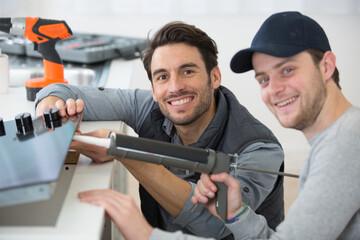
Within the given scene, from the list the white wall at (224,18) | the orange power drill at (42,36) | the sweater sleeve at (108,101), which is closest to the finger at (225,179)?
the sweater sleeve at (108,101)

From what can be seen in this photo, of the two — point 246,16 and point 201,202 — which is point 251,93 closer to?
point 246,16

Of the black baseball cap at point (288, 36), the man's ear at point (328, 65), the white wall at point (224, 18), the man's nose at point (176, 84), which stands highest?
the black baseball cap at point (288, 36)

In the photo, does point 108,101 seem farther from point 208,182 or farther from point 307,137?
point 307,137

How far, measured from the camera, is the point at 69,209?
0.81 metres

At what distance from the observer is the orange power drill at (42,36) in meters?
1.59

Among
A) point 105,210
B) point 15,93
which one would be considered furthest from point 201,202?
point 15,93

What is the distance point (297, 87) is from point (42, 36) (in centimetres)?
103

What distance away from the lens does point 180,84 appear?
1.45m

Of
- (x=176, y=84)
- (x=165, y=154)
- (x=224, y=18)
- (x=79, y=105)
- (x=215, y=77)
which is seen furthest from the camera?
(x=224, y=18)

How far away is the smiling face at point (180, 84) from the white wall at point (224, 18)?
68.0 inches

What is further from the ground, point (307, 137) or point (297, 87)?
point (297, 87)

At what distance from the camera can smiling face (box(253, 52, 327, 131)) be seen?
0.99m

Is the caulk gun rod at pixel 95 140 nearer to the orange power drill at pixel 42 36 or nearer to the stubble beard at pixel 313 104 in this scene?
the stubble beard at pixel 313 104

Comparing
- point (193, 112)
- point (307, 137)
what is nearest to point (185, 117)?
point (193, 112)
